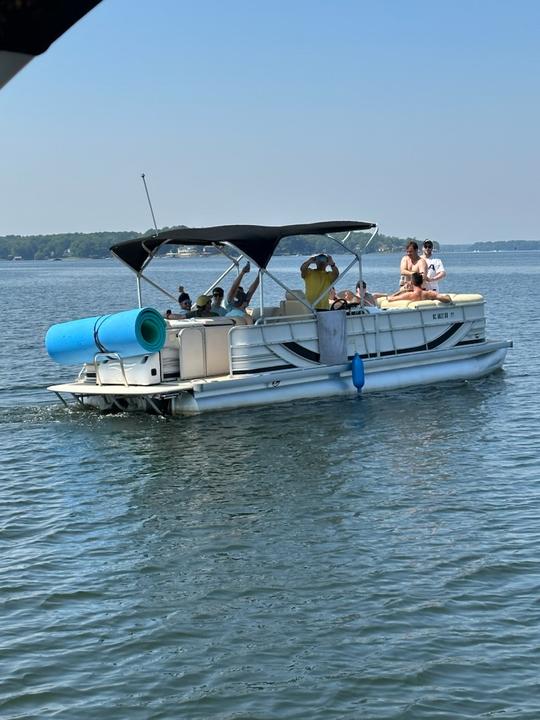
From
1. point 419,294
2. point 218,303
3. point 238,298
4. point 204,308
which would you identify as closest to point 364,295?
point 419,294

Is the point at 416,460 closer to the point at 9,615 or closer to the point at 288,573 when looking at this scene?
the point at 288,573

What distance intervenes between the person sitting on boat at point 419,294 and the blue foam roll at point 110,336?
20.2 ft

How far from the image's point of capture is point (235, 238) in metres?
17.0

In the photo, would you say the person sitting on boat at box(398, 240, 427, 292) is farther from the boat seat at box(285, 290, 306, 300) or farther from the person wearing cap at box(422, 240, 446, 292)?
the boat seat at box(285, 290, 306, 300)

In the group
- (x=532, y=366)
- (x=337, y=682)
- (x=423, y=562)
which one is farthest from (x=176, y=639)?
(x=532, y=366)

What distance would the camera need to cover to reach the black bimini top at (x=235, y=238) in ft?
55.6

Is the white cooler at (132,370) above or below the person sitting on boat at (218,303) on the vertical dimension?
below

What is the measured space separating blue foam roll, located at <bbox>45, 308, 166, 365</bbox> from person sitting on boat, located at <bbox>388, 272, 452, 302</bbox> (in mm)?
6157

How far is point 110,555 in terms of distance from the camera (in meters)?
9.64

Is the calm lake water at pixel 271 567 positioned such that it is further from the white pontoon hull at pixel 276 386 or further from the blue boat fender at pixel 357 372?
the blue boat fender at pixel 357 372

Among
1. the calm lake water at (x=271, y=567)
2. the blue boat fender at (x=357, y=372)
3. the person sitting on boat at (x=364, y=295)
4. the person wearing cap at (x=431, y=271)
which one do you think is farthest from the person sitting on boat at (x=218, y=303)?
the person wearing cap at (x=431, y=271)

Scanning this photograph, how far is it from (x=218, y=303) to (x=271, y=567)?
9539mm

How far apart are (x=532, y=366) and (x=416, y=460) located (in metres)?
11.2

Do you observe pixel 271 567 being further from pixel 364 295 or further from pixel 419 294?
pixel 419 294
